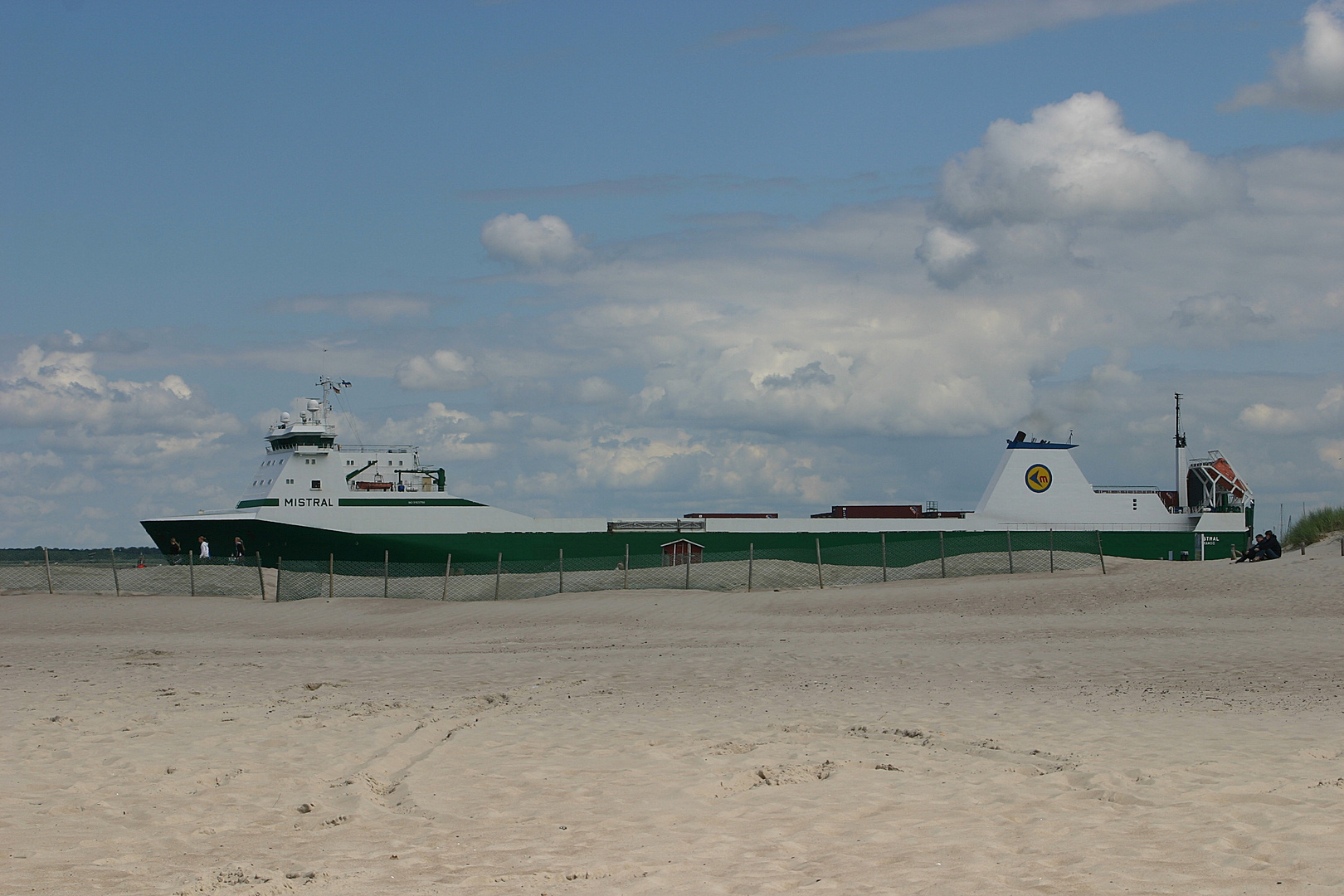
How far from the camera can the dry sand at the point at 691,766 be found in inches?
234

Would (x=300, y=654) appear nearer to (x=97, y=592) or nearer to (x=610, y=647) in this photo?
(x=610, y=647)

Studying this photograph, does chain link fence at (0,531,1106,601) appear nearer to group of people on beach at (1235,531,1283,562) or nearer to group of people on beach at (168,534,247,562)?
group of people on beach at (1235,531,1283,562)

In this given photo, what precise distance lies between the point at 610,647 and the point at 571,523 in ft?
82.5

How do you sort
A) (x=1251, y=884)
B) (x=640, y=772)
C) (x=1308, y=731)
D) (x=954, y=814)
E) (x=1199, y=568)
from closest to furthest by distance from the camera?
(x=1251, y=884) → (x=954, y=814) → (x=640, y=772) → (x=1308, y=731) → (x=1199, y=568)

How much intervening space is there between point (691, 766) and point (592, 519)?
3488 centimetres

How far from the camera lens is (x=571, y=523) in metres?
43.0

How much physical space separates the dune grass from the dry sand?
24.7 metres

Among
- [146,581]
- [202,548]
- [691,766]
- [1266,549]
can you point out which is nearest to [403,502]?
[202,548]

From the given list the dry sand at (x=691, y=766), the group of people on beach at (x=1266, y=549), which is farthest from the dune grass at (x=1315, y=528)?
the dry sand at (x=691, y=766)

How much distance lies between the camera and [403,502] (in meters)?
41.5

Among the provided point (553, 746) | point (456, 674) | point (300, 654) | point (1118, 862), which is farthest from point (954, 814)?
point (300, 654)

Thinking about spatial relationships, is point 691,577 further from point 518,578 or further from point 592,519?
point 592,519

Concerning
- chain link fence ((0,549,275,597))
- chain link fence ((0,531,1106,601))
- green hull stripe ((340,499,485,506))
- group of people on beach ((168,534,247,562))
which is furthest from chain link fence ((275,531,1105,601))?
green hull stripe ((340,499,485,506))

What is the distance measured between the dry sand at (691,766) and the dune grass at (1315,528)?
24725mm
